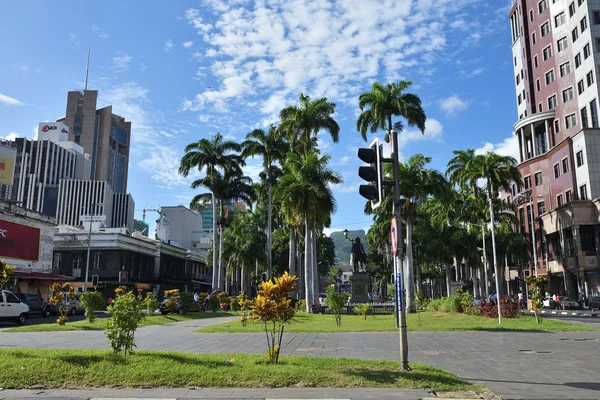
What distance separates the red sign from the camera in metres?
40.4

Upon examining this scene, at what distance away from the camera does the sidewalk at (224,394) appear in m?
7.72

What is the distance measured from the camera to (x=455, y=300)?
32.7m

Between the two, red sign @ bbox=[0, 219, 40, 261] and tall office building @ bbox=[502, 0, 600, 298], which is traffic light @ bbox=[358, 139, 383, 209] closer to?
red sign @ bbox=[0, 219, 40, 261]

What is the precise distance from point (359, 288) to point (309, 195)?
10177 millimetres

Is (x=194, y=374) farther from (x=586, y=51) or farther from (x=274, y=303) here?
(x=586, y=51)

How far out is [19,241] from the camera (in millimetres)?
42531

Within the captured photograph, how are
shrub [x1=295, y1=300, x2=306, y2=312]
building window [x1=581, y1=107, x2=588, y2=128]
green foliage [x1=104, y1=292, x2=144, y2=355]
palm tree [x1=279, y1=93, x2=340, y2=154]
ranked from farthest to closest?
building window [x1=581, y1=107, x2=588, y2=128]
palm tree [x1=279, y1=93, x2=340, y2=154]
shrub [x1=295, y1=300, x2=306, y2=312]
green foliage [x1=104, y1=292, x2=144, y2=355]

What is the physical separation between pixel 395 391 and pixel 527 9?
76.8 m

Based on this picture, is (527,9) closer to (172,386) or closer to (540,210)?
(540,210)

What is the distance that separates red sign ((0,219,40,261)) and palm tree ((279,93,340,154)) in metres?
25.2

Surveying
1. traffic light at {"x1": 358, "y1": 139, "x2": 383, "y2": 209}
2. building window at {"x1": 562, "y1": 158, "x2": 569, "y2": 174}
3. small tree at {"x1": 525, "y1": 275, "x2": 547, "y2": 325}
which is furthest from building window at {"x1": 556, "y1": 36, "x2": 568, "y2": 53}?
traffic light at {"x1": 358, "y1": 139, "x2": 383, "y2": 209}

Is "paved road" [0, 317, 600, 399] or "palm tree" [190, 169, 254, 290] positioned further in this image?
"palm tree" [190, 169, 254, 290]

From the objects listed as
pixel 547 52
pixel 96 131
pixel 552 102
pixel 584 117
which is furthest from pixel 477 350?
pixel 96 131

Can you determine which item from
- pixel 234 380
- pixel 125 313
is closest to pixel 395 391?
pixel 234 380
